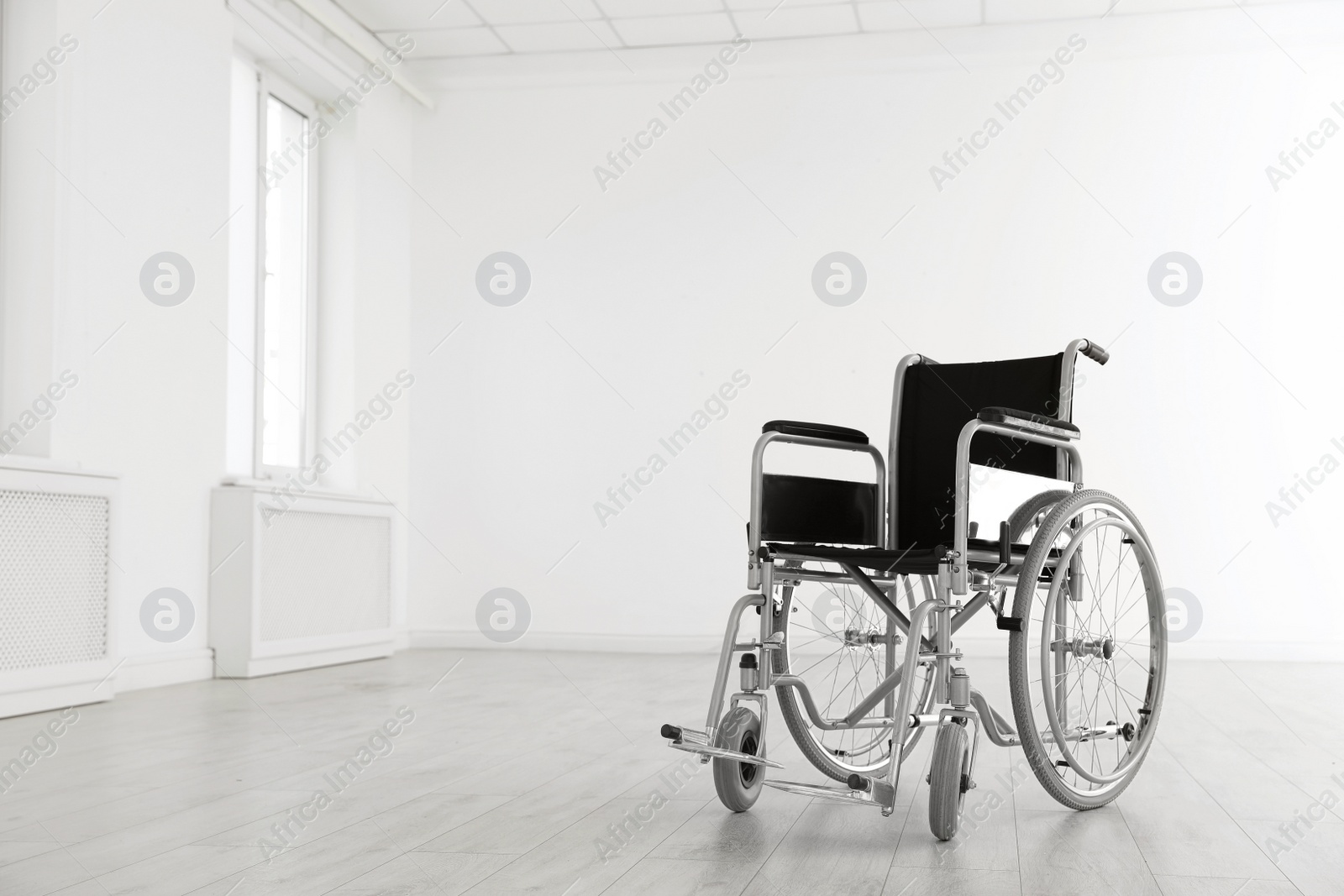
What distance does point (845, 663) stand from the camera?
14.5ft

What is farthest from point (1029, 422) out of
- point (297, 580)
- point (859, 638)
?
point (297, 580)

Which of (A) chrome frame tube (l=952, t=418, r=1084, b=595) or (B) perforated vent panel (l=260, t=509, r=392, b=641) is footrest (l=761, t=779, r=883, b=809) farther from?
(B) perforated vent panel (l=260, t=509, r=392, b=641)

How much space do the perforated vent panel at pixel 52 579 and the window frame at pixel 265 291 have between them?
1125 mm

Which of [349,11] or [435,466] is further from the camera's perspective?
[435,466]

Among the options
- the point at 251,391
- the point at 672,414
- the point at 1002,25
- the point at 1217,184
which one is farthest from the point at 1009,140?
the point at 251,391

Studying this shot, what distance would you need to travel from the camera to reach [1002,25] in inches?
192

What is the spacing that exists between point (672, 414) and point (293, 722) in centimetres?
252

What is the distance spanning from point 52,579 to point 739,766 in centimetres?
220

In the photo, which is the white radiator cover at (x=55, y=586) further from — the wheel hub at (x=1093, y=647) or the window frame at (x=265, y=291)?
the wheel hub at (x=1093, y=647)

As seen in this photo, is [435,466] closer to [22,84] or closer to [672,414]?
[672,414]

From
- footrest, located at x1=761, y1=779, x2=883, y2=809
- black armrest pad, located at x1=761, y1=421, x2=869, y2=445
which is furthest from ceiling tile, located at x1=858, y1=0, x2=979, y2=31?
footrest, located at x1=761, y1=779, x2=883, y2=809

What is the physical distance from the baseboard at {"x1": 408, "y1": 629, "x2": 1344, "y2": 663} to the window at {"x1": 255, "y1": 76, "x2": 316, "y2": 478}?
1.08 m

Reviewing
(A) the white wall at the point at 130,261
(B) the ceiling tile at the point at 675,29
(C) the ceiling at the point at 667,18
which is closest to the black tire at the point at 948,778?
(A) the white wall at the point at 130,261

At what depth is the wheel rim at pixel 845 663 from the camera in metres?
2.12
